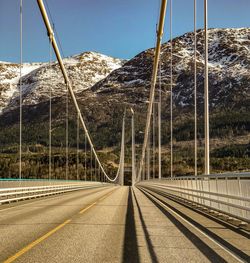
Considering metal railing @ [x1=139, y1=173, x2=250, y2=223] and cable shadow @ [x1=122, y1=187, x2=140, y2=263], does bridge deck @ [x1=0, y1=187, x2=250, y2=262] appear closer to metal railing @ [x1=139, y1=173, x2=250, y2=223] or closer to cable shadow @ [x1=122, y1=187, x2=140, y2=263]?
cable shadow @ [x1=122, y1=187, x2=140, y2=263]

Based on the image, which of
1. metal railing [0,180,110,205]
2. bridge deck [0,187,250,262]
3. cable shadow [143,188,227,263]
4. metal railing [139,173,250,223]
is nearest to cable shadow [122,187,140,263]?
bridge deck [0,187,250,262]

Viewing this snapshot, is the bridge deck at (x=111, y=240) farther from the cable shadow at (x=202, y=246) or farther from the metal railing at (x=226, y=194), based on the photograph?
the metal railing at (x=226, y=194)

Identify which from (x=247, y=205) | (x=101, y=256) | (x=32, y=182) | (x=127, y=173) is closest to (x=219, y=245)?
(x=101, y=256)

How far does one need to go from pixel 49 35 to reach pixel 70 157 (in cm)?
10521

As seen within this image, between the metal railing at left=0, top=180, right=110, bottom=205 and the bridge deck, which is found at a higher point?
the metal railing at left=0, top=180, right=110, bottom=205

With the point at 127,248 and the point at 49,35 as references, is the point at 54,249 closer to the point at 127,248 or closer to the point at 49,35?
the point at 127,248

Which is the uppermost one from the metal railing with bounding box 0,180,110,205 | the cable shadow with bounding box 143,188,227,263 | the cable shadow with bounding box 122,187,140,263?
the metal railing with bounding box 0,180,110,205

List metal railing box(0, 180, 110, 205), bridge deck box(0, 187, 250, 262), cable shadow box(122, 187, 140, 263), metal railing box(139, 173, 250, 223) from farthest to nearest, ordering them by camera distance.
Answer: metal railing box(0, 180, 110, 205) < metal railing box(139, 173, 250, 223) < bridge deck box(0, 187, 250, 262) < cable shadow box(122, 187, 140, 263)

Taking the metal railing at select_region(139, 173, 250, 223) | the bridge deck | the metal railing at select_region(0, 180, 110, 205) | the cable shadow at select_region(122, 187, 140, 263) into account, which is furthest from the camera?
the metal railing at select_region(0, 180, 110, 205)

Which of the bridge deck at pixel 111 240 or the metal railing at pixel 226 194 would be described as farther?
the metal railing at pixel 226 194

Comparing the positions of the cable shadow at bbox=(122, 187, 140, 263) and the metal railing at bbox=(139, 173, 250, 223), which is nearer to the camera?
the cable shadow at bbox=(122, 187, 140, 263)

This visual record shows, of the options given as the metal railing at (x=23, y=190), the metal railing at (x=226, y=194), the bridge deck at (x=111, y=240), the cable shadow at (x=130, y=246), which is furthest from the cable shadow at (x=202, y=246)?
the metal railing at (x=23, y=190)

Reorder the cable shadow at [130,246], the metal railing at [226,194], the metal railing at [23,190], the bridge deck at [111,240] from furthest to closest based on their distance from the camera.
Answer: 1. the metal railing at [23,190]
2. the metal railing at [226,194]
3. the bridge deck at [111,240]
4. the cable shadow at [130,246]

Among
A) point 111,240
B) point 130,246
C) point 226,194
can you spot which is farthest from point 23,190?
point 130,246
